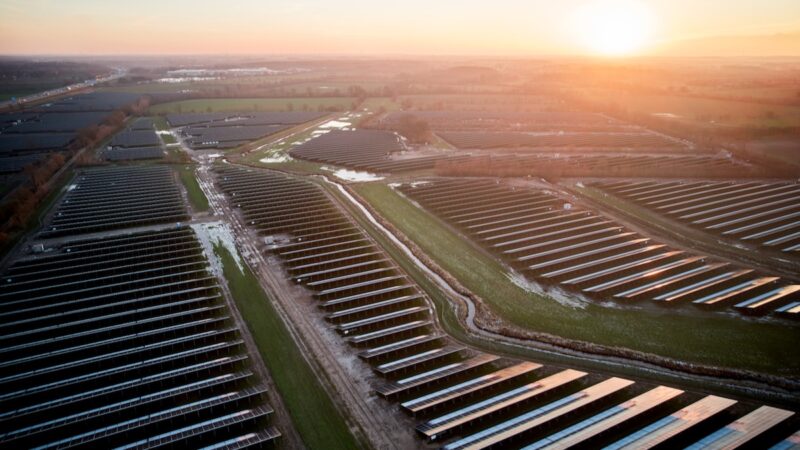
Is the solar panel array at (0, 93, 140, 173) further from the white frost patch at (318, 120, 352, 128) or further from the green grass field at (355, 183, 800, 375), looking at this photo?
the green grass field at (355, 183, 800, 375)

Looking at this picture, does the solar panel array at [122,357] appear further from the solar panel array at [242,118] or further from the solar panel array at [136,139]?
the solar panel array at [242,118]

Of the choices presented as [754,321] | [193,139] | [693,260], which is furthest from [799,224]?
[193,139]

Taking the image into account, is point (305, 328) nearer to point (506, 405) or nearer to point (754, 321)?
point (506, 405)

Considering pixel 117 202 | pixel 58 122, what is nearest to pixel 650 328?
pixel 117 202

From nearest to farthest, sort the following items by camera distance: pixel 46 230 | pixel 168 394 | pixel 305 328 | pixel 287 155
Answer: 1. pixel 168 394
2. pixel 305 328
3. pixel 46 230
4. pixel 287 155

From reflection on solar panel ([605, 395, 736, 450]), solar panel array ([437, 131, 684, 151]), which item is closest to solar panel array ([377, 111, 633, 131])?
solar panel array ([437, 131, 684, 151])

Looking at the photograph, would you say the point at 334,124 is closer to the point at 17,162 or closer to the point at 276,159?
the point at 276,159
